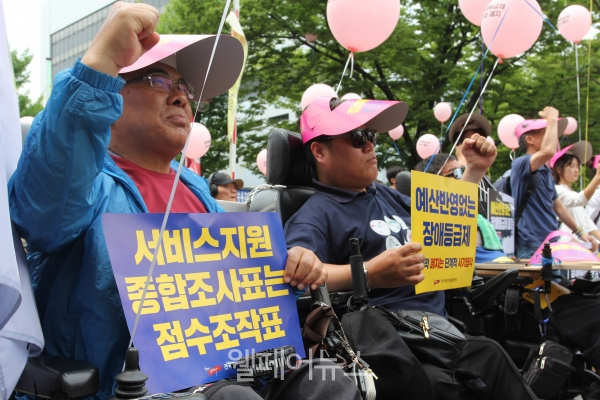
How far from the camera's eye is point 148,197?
208cm

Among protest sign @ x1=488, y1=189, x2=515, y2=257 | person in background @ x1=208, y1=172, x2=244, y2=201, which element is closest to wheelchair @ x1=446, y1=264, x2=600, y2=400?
protest sign @ x1=488, y1=189, x2=515, y2=257

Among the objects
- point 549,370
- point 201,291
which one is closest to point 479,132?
point 549,370

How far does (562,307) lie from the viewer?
3730 millimetres

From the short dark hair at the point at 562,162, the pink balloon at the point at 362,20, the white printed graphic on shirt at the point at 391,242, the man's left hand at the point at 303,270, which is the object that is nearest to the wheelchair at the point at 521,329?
the white printed graphic on shirt at the point at 391,242

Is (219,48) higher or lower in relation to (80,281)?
higher

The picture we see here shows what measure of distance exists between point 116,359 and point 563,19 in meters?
10.4

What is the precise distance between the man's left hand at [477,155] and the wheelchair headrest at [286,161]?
898mm

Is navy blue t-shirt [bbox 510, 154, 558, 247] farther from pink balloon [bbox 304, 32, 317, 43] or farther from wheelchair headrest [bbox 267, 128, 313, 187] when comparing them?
pink balloon [bbox 304, 32, 317, 43]

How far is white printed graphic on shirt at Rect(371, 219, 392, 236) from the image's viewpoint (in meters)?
2.74

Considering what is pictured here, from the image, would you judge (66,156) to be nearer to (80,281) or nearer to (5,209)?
(5,209)

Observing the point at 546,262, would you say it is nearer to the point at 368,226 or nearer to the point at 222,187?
the point at 368,226

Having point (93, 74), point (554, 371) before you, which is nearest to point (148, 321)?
point (93, 74)

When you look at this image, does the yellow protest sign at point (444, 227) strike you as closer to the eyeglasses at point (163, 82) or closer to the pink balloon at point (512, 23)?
the eyeglasses at point (163, 82)

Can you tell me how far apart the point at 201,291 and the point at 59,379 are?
1.53 ft
